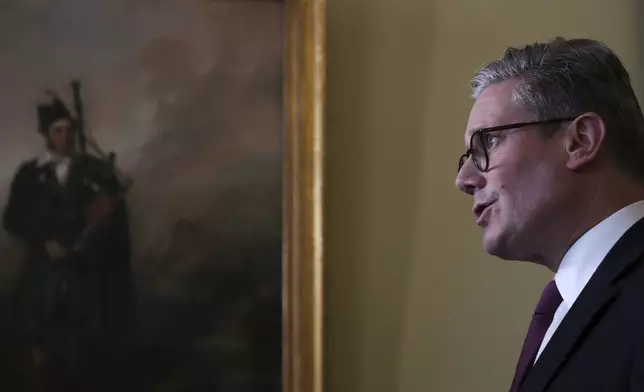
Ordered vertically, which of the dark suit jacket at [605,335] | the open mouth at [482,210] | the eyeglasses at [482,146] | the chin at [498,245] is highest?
the eyeglasses at [482,146]

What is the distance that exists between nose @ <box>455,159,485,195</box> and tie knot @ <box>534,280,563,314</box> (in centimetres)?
24

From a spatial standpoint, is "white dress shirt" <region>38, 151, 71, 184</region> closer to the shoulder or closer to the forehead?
the shoulder

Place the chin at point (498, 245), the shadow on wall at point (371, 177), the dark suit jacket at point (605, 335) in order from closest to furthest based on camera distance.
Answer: the dark suit jacket at point (605, 335)
the chin at point (498, 245)
the shadow on wall at point (371, 177)

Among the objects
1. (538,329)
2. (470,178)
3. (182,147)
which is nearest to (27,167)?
(182,147)

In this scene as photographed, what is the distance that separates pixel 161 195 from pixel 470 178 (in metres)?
0.69

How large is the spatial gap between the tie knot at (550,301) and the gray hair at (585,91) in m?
0.27

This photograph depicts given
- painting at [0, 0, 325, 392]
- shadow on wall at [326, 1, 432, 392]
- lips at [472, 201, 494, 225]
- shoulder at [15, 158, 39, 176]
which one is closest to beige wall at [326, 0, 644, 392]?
shadow on wall at [326, 1, 432, 392]

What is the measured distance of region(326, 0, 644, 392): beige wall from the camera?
5.24 feet

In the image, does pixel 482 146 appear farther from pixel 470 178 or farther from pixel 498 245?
pixel 498 245

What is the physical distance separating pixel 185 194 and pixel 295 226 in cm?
24

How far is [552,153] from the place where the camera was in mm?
1051

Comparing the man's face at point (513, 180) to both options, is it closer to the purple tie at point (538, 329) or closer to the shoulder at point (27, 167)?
the purple tie at point (538, 329)

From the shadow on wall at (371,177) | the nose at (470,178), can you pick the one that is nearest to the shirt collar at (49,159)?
the shadow on wall at (371,177)

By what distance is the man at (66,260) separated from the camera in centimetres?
143
